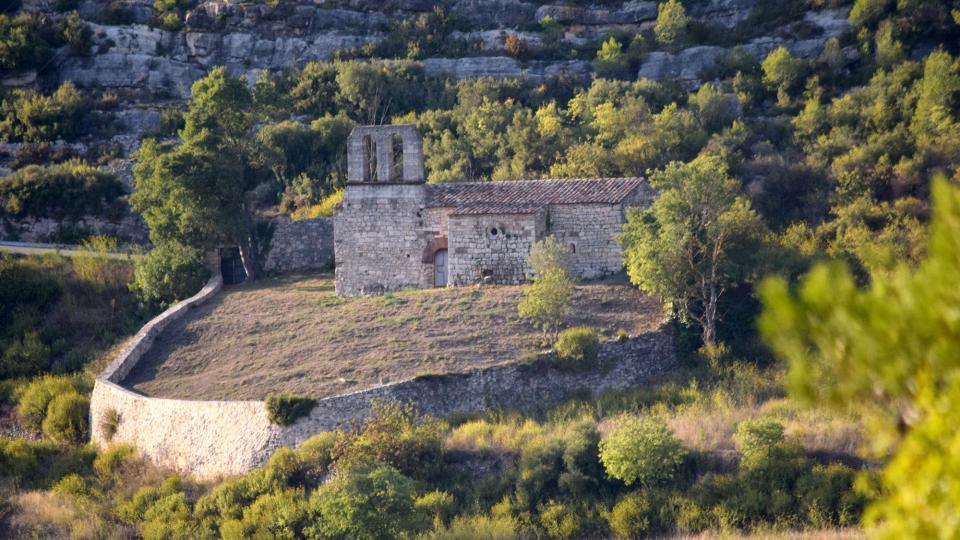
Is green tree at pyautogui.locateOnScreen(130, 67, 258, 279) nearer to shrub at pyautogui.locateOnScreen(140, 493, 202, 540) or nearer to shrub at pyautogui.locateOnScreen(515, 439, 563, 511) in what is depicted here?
shrub at pyautogui.locateOnScreen(140, 493, 202, 540)

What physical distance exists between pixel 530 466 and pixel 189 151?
18563 mm

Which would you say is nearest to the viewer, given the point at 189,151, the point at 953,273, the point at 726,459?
the point at 953,273

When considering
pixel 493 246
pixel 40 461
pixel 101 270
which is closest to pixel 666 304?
pixel 493 246

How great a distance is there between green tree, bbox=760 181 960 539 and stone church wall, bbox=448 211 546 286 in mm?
24668

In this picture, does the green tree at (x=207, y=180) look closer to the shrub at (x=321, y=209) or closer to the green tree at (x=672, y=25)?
the shrub at (x=321, y=209)

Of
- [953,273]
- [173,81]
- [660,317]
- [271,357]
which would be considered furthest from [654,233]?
[173,81]

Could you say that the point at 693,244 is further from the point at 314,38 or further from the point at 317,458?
the point at 314,38

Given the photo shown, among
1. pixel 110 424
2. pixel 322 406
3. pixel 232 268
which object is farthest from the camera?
pixel 232 268

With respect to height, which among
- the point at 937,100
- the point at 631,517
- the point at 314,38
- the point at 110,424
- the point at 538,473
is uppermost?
the point at 314,38

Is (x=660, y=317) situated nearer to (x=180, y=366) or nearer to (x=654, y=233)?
(x=654, y=233)

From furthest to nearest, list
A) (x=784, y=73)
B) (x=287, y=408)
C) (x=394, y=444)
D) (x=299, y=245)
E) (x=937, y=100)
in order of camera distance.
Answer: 1. (x=784, y=73)
2. (x=937, y=100)
3. (x=299, y=245)
4. (x=287, y=408)
5. (x=394, y=444)

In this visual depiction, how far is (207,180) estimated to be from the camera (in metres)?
36.9

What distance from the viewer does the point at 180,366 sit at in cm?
3094

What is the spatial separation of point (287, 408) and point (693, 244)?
11400 millimetres
